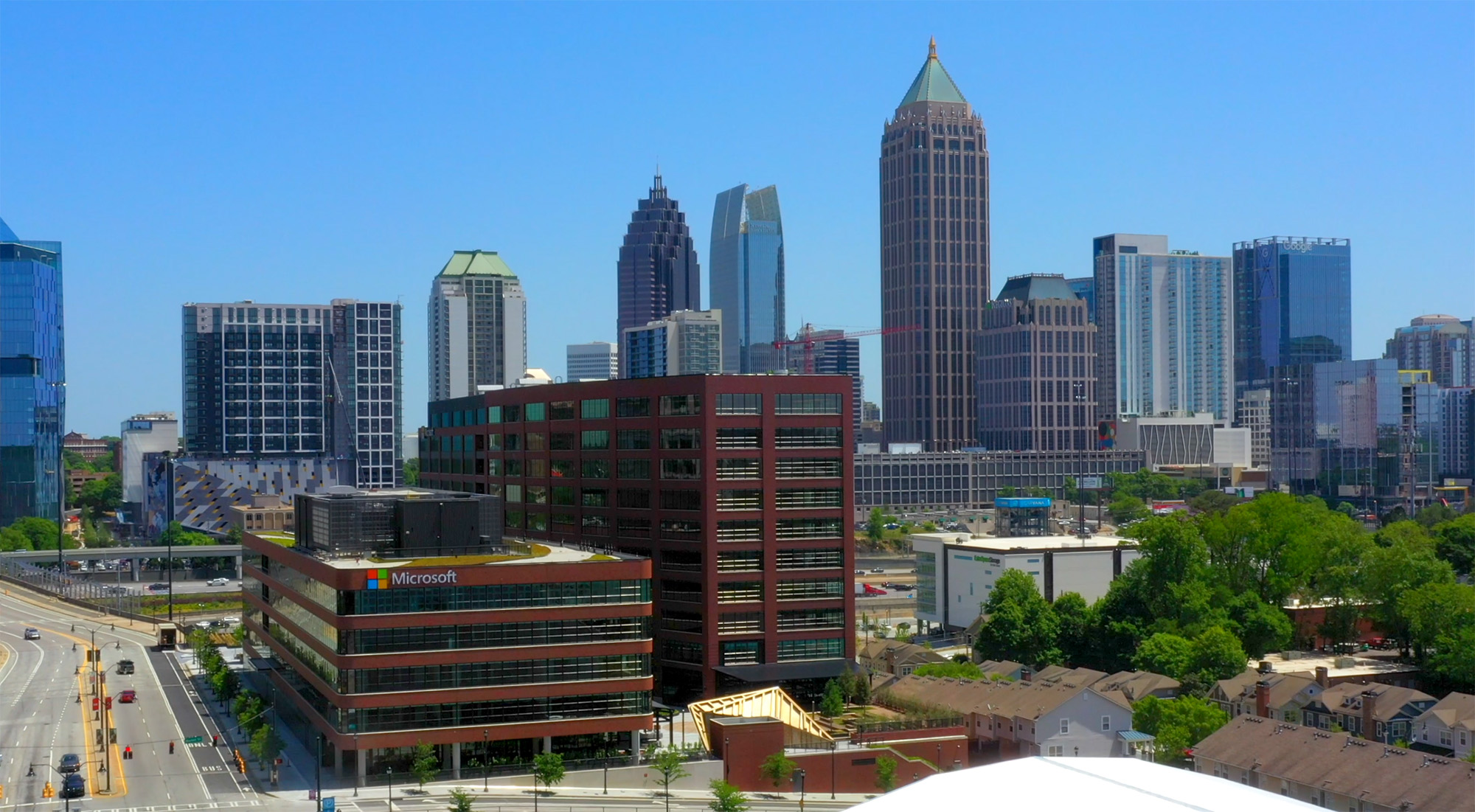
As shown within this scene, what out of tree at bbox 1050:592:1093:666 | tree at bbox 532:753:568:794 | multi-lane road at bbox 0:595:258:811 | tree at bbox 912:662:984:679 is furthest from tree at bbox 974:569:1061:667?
multi-lane road at bbox 0:595:258:811

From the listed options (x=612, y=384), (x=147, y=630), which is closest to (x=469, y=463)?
(x=612, y=384)

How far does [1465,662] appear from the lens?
127250mm

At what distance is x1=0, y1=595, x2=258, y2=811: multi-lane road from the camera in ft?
299

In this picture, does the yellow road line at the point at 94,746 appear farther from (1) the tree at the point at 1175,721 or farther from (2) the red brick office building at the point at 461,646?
(1) the tree at the point at 1175,721

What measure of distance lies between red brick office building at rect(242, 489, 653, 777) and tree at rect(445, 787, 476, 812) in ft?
16.3

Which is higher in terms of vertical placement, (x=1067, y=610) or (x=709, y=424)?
(x=709, y=424)

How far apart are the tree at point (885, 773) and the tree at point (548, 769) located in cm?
2124

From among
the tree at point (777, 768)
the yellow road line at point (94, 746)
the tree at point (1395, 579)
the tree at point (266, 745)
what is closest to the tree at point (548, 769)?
the tree at point (777, 768)

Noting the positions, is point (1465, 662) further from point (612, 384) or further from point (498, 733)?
point (498, 733)

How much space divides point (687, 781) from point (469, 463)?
64.7 metres

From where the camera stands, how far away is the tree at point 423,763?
88.9 m

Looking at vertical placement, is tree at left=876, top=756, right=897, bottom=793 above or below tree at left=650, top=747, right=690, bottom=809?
below

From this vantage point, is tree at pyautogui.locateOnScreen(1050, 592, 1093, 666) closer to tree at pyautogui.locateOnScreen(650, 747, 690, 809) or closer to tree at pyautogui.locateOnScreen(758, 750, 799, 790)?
tree at pyautogui.locateOnScreen(758, 750, 799, 790)

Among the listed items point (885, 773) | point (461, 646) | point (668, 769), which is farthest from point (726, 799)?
point (461, 646)
